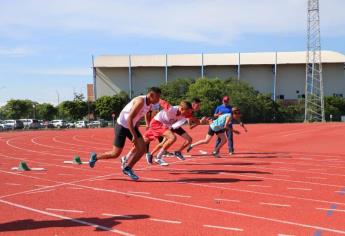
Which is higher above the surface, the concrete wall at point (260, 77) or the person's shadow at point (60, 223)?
the concrete wall at point (260, 77)

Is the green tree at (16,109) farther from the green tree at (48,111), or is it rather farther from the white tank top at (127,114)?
the white tank top at (127,114)

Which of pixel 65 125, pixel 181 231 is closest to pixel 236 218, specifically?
pixel 181 231

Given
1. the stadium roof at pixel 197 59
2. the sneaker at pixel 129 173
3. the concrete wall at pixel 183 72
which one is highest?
the stadium roof at pixel 197 59

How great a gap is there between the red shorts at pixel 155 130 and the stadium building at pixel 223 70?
8862 centimetres

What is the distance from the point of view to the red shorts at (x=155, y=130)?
1171 cm

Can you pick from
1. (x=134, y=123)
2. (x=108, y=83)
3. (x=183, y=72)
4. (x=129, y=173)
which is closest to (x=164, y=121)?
(x=129, y=173)

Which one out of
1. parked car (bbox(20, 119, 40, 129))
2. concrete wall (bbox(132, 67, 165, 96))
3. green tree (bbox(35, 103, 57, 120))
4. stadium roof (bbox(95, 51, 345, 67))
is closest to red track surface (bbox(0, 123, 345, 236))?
parked car (bbox(20, 119, 40, 129))

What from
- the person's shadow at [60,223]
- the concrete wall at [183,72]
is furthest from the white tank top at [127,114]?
the concrete wall at [183,72]

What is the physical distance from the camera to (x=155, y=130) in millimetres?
11734

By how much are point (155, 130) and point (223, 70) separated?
91843 mm

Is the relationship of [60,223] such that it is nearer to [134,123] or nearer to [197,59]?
[134,123]

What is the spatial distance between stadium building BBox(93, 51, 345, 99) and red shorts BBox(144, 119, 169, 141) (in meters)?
88.6

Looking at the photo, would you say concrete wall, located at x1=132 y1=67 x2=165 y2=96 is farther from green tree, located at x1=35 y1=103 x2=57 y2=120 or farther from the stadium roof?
green tree, located at x1=35 y1=103 x2=57 y2=120

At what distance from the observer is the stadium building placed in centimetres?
9706
